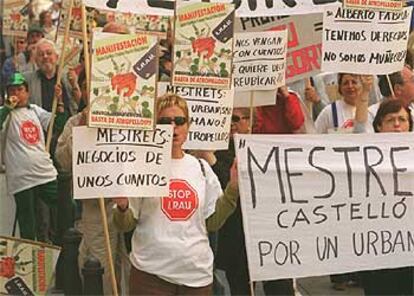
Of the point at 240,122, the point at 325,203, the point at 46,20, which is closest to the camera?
the point at 325,203

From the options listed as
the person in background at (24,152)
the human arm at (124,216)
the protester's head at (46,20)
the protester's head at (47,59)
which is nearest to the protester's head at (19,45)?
the protester's head at (46,20)

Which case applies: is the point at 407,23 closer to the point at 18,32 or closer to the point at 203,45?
the point at 203,45

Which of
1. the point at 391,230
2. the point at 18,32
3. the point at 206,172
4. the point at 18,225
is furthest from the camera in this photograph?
the point at 18,32

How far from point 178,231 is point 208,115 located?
1410mm

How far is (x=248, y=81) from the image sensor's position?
676cm

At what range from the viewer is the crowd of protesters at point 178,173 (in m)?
4.82

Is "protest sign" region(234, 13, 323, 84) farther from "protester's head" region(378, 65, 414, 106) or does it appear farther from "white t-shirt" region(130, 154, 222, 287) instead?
"white t-shirt" region(130, 154, 222, 287)

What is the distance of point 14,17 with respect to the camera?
9.23m

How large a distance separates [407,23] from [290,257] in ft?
6.58

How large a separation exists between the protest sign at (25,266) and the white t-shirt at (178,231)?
0.79m

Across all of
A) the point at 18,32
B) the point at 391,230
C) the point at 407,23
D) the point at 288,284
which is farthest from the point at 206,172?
the point at 18,32

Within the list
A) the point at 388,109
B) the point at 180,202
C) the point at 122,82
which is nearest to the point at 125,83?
the point at 122,82

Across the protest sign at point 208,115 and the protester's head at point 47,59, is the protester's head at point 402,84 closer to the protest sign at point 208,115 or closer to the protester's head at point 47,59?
the protest sign at point 208,115

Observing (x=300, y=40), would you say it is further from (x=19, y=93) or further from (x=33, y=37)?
(x=33, y=37)
